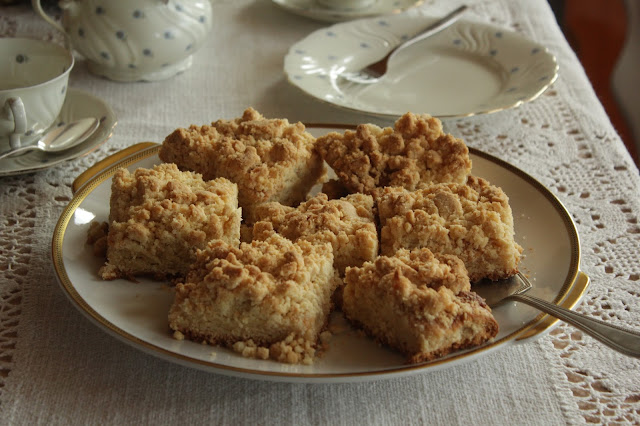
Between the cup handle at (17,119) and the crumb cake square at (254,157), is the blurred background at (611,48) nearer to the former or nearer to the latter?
the crumb cake square at (254,157)

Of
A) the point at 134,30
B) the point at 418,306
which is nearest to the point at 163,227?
the point at 418,306

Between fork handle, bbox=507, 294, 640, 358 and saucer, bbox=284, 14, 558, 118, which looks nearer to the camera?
fork handle, bbox=507, 294, 640, 358

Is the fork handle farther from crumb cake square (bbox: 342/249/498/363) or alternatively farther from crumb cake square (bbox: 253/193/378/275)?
crumb cake square (bbox: 253/193/378/275)

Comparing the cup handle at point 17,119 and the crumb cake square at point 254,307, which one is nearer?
the crumb cake square at point 254,307

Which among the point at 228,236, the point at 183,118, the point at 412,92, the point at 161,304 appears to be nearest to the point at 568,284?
the point at 228,236

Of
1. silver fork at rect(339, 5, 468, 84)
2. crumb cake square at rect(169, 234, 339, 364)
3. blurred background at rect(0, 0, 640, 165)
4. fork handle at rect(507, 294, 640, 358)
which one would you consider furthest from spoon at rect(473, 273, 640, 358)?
blurred background at rect(0, 0, 640, 165)

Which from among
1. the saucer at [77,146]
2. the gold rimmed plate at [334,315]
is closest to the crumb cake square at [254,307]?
the gold rimmed plate at [334,315]

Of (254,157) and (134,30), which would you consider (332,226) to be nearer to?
(254,157)
